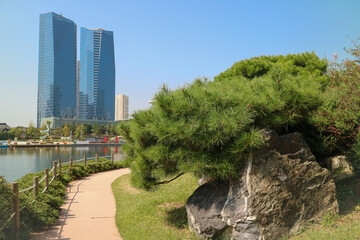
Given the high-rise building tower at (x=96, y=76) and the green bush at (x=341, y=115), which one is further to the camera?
the high-rise building tower at (x=96, y=76)

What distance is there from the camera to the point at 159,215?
6934mm

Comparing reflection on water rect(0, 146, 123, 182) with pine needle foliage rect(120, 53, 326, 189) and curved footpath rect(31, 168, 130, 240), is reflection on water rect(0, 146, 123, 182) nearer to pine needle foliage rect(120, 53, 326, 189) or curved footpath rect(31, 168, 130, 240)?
curved footpath rect(31, 168, 130, 240)

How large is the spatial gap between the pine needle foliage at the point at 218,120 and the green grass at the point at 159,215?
1.30m

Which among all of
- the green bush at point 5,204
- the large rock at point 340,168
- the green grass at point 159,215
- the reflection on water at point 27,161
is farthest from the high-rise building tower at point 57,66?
the large rock at point 340,168

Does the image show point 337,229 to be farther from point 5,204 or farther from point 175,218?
point 5,204

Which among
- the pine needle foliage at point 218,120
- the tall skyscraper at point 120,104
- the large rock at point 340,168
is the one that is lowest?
the large rock at point 340,168

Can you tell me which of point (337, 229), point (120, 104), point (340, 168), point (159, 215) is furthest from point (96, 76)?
point (337, 229)

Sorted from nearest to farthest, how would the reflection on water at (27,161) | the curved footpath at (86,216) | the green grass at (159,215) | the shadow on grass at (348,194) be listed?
the shadow on grass at (348,194) → the green grass at (159,215) → the curved footpath at (86,216) → the reflection on water at (27,161)

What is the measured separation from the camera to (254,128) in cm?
506

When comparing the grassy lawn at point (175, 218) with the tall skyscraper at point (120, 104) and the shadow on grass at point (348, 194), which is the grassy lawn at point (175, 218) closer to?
the shadow on grass at point (348, 194)

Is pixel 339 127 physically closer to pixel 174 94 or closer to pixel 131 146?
pixel 174 94

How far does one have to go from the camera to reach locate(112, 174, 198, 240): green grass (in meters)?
5.80

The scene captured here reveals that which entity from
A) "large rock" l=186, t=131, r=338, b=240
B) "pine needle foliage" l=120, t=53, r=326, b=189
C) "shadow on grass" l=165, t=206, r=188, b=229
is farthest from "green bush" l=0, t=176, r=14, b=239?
"large rock" l=186, t=131, r=338, b=240

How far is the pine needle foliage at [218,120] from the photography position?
4.60m
